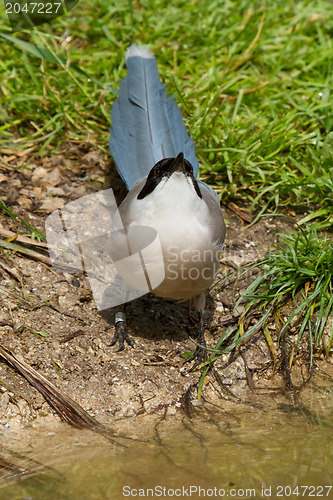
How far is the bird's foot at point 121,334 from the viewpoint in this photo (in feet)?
11.7

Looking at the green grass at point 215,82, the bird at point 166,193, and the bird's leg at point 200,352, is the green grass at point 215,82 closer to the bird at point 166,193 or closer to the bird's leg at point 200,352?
the bird at point 166,193

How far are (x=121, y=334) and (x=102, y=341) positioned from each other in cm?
13

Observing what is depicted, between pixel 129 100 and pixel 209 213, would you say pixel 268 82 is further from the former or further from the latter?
pixel 209 213

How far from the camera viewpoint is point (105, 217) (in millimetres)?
4270

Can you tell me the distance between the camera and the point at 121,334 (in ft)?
11.9

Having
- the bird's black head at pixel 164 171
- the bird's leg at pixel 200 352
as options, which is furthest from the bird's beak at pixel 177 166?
the bird's leg at pixel 200 352

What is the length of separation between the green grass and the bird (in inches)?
10.6

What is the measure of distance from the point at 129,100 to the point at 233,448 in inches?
A: 104

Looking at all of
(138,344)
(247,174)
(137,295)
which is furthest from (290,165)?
(138,344)

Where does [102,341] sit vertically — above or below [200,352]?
above

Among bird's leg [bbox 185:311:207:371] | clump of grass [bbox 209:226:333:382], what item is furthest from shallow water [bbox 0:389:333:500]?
clump of grass [bbox 209:226:333:382]

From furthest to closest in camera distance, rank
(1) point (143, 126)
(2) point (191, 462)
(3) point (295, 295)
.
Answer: (1) point (143, 126) → (3) point (295, 295) → (2) point (191, 462)

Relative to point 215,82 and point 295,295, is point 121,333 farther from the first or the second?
point 215,82

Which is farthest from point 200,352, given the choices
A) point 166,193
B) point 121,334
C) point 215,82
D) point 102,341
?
point 215,82
